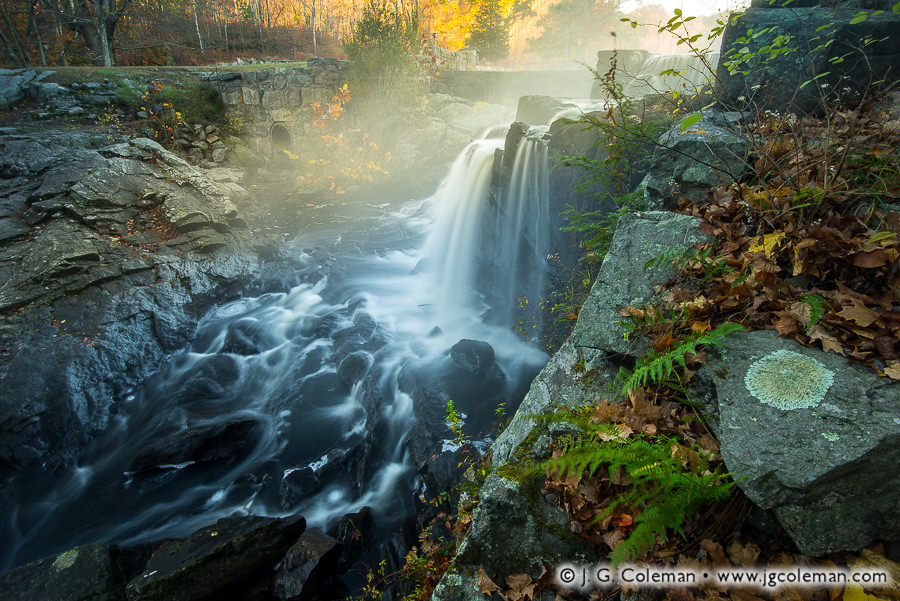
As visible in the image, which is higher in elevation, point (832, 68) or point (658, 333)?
point (832, 68)

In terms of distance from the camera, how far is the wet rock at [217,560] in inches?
149

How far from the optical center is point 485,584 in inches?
91.4

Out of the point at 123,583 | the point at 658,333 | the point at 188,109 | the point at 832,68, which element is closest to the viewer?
the point at 658,333

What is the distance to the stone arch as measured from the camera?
16844 millimetres

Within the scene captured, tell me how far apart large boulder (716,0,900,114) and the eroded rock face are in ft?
34.8

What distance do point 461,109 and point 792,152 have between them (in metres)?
18.0

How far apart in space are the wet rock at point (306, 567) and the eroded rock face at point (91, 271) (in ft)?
15.7

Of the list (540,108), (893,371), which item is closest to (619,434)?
(893,371)

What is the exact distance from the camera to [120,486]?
5891mm

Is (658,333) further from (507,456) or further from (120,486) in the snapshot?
(120,486)

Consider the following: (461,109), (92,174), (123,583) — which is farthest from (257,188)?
(123,583)

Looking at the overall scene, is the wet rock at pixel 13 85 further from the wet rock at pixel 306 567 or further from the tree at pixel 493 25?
the tree at pixel 493 25

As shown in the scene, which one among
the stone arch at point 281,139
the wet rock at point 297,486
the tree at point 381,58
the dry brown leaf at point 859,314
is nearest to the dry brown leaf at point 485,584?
the dry brown leaf at point 859,314

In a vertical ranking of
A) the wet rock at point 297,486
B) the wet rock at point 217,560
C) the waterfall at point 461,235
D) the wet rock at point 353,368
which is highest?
the waterfall at point 461,235
